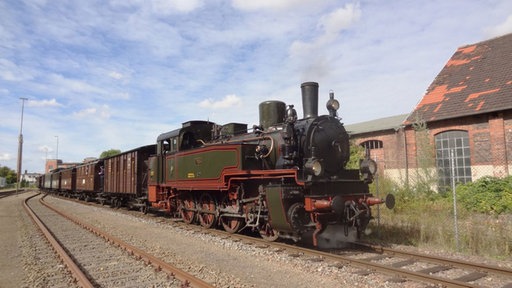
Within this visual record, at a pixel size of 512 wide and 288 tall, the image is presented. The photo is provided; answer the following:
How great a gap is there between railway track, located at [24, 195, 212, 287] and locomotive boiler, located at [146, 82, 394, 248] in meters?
2.65

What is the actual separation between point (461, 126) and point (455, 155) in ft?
4.38

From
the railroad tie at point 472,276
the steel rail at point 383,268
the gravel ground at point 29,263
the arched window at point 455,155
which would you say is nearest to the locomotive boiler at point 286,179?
the steel rail at point 383,268

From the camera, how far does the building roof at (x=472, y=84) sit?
52.9ft

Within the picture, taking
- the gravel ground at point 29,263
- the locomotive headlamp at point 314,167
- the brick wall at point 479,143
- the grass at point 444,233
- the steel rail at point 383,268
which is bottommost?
the gravel ground at point 29,263

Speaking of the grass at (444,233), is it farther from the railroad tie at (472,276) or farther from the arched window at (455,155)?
the arched window at (455,155)

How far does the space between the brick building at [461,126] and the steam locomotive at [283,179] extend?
704cm

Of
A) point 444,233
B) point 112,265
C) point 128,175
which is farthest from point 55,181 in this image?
point 444,233

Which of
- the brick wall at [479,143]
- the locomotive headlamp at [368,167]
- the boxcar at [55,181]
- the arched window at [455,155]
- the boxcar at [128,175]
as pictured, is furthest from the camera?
the boxcar at [55,181]

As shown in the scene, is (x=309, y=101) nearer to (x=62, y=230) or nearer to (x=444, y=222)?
(x=444, y=222)

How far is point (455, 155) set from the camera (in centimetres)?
1719

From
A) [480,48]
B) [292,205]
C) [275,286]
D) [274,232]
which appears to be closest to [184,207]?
[274,232]

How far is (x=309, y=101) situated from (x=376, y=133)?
1313cm

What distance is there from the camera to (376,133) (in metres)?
21.2

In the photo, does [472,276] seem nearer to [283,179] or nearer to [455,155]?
[283,179]
